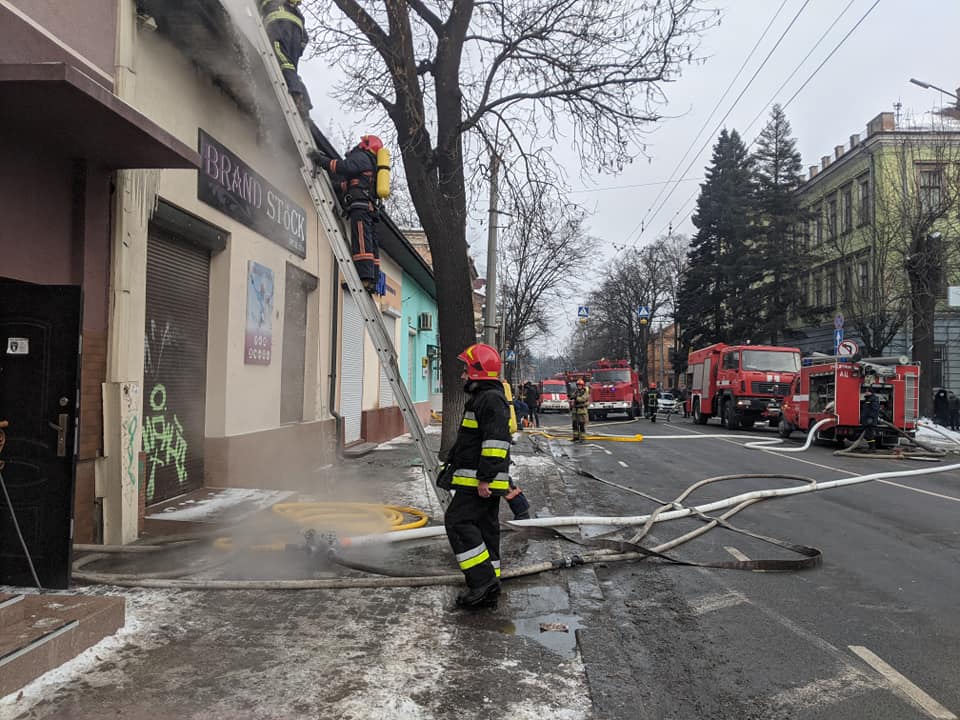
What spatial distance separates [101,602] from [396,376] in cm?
292

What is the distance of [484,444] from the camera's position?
455 centimetres

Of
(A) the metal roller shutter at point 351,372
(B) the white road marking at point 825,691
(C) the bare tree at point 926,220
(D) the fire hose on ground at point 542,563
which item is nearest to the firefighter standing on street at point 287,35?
(D) the fire hose on ground at point 542,563

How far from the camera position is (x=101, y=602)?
12.6 feet

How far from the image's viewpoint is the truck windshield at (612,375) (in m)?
31.0

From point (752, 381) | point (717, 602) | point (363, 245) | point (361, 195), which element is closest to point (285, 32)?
point (361, 195)

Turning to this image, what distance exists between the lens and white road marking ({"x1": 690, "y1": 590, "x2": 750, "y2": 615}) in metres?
4.76

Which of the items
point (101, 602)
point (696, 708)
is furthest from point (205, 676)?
point (696, 708)

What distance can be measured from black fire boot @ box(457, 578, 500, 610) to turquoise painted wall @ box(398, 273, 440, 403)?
1487 cm

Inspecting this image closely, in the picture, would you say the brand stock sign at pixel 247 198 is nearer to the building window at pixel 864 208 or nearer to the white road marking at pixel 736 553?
the white road marking at pixel 736 553

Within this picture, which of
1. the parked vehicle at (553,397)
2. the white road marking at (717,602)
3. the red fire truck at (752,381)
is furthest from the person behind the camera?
the parked vehicle at (553,397)

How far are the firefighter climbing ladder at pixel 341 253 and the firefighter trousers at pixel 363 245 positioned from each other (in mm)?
252

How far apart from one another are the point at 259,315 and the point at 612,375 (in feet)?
77.6

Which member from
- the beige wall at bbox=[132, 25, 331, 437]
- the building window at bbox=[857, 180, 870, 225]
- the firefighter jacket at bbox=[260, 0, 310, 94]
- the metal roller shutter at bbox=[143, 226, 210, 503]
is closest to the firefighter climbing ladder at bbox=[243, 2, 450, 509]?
the firefighter jacket at bbox=[260, 0, 310, 94]

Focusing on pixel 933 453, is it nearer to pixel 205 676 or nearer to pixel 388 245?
pixel 388 245
